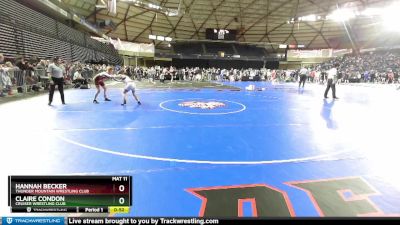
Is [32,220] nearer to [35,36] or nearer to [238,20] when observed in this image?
[35,36]

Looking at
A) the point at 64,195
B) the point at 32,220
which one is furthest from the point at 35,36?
the point at 32,220

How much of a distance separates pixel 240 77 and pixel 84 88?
848 inches

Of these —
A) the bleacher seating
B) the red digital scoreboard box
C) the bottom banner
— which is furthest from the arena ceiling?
the bottom banner

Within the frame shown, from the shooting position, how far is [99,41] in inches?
1439

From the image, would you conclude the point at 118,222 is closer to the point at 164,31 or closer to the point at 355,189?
the point at 355,189

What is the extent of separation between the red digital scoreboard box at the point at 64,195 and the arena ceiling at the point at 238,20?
3210cm

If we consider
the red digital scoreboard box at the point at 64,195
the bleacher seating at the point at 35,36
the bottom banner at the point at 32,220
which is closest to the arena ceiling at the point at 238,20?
the bleacher seating at the point at 35,36

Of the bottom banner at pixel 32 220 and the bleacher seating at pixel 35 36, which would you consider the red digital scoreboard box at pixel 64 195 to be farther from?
the bleacher seating at pixel 35 36

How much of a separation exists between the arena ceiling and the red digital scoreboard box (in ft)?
105

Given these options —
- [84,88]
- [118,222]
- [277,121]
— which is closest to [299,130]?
[277,121]

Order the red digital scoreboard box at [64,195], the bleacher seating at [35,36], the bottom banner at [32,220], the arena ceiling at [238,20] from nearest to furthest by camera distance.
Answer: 1. the bottom banner at [32,220]
2. the red digital scoreboard box at [64,195]
3. the bleacher seating at [35,36]
4. the arena ceiling at [238,20]

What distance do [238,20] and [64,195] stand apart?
44.6 metres

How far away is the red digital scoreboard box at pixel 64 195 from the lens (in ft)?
7.10

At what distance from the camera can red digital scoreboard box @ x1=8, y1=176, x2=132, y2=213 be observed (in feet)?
7.10
